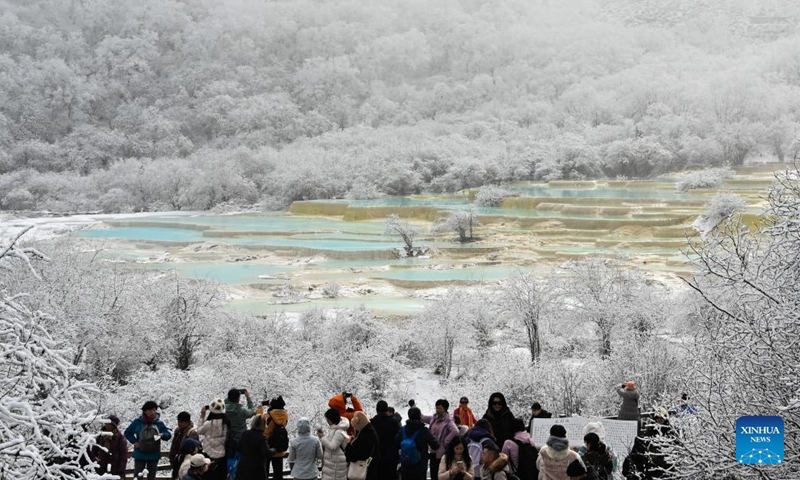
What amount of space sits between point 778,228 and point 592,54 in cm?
5234

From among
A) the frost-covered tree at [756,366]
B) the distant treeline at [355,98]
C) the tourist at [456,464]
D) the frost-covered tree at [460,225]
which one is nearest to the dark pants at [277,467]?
the tourist at [456,464]

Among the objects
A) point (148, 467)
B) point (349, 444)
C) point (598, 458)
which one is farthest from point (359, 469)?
point (148, 467)

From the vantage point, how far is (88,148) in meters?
46.9

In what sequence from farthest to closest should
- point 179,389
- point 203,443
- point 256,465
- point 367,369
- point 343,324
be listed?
point 343,324 < point 367,369 < point 179,389 < point 203,443 < point 256,465

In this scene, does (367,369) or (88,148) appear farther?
(88,148)

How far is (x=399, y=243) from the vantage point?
28234 millimetres

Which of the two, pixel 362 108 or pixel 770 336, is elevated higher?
pixel 362 108

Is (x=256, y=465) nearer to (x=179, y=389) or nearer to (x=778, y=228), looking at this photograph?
(x=778, y=228)

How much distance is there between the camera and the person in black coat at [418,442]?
552 centimetres

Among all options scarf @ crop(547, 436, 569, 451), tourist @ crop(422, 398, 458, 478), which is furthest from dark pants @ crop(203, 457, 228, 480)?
scarf @ crop(547, 436, 569, 451)

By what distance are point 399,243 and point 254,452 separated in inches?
908

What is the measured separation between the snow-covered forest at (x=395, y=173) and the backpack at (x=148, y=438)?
3.74 ft

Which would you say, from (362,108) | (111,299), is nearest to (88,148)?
(362,108)

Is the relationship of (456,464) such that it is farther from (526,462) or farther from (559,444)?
(526,462)
